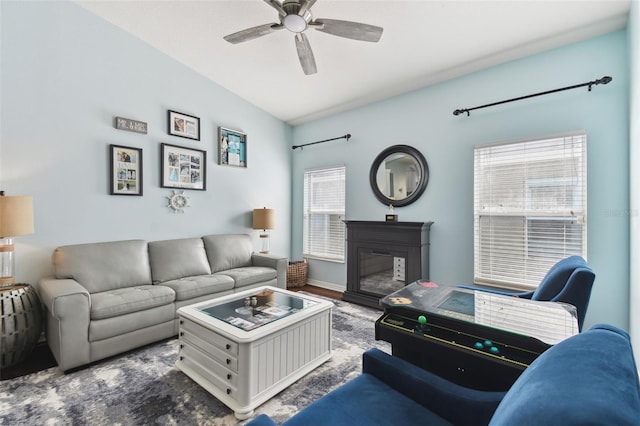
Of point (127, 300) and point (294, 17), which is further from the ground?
point (294, 17)

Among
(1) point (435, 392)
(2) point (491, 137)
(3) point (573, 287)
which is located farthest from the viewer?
(2) point (491, 137)

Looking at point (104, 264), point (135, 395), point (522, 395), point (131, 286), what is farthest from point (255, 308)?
point (522, 395)

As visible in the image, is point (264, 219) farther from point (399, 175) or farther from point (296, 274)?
point (399, 175)

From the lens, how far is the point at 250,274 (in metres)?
3.61

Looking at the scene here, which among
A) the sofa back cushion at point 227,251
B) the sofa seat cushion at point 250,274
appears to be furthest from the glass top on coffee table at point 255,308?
the sofa back cushion at point 227,251

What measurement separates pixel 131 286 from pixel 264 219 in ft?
6.28

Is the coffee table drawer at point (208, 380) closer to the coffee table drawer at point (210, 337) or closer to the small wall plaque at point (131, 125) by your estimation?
the coffee table drawer at point (210, 337)

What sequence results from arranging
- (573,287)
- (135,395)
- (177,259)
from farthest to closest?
(177,259) → (135,395) → (573,287)

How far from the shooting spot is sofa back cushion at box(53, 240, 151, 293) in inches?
108

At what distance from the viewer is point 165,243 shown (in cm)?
348

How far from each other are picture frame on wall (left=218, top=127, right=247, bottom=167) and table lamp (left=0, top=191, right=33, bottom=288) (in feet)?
7.21

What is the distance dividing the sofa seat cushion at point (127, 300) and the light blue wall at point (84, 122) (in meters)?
0.85

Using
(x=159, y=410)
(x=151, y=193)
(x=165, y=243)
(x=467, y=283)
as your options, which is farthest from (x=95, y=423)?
(x=467, y=283)

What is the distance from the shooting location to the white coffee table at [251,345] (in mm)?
1806
